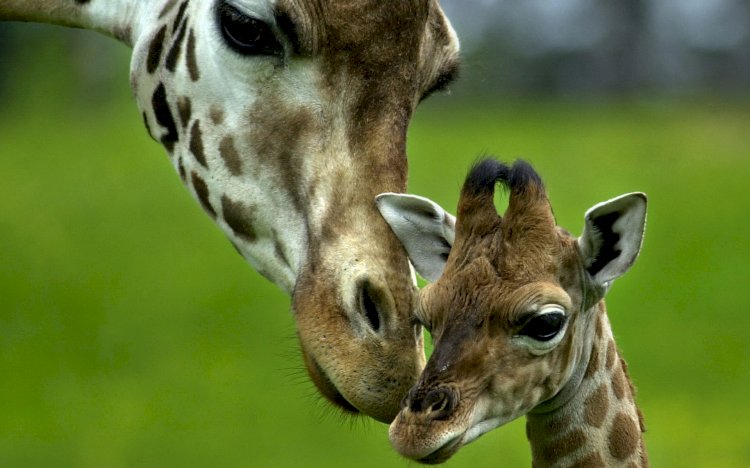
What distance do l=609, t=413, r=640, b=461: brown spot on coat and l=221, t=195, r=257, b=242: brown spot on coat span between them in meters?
1.63

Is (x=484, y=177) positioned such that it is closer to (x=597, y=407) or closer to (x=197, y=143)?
(x=597, y=407)

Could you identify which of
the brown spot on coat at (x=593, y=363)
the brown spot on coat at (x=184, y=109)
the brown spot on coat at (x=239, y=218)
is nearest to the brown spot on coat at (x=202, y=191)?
the brown spot on coat at (x=239, y=218)

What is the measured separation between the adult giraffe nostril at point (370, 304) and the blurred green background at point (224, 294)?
467mm

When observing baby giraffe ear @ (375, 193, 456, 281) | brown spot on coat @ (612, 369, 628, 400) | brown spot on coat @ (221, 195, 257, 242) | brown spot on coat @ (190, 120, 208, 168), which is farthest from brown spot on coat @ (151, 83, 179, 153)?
brown spot on coat @ (612, 369, 628, 400)

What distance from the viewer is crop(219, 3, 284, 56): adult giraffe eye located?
230 inches

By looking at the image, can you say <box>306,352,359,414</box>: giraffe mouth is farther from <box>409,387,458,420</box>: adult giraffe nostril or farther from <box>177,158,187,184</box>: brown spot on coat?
<box>177,158,187,184</box>: brown spot on coat

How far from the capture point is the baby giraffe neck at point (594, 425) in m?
5.79

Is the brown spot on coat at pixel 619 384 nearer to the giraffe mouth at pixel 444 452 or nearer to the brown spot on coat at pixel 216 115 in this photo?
the giraffe mouth at pixel 444 452

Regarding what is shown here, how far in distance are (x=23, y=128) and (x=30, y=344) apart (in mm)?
12950

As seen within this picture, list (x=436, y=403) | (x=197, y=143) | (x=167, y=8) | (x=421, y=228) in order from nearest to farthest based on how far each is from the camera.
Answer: (x=436, y=403), (x=421, y=228), (x=197, y=143), (x=167, y=8)

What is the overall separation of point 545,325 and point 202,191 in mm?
1712

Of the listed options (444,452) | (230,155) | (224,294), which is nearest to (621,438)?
(444,452)

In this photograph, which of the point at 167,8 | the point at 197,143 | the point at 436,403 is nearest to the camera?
the point at 436,403

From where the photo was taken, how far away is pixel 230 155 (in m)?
6.06
